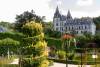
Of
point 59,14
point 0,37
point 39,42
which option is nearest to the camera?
point 39,42

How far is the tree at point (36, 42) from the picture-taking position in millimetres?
15039

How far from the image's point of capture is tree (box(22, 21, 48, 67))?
15039mm

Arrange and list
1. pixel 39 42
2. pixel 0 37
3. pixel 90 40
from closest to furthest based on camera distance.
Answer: pixel 39 42
pixel 0 37
pixel 90 40

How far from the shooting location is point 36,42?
49.8 feet

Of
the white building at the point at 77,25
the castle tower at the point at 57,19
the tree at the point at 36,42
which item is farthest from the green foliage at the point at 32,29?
the castle tower at the point at 57,19

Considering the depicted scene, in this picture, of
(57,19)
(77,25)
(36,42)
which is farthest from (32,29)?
(57,19)

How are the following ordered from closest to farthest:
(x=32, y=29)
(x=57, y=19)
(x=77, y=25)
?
(x=32, y=29)
(x=77, y=25)
(x=57, y=19)

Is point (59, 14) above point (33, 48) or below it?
above

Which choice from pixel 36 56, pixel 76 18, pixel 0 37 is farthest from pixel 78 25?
pixel 36 56

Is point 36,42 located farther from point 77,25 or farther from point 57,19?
point 57,19

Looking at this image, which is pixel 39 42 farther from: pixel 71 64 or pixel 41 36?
pixel 71 64

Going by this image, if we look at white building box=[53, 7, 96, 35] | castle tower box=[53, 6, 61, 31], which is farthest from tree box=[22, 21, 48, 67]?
castle tower box=[53, 6, 61, 31]

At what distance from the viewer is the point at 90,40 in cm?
6097

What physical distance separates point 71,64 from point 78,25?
264 ft
